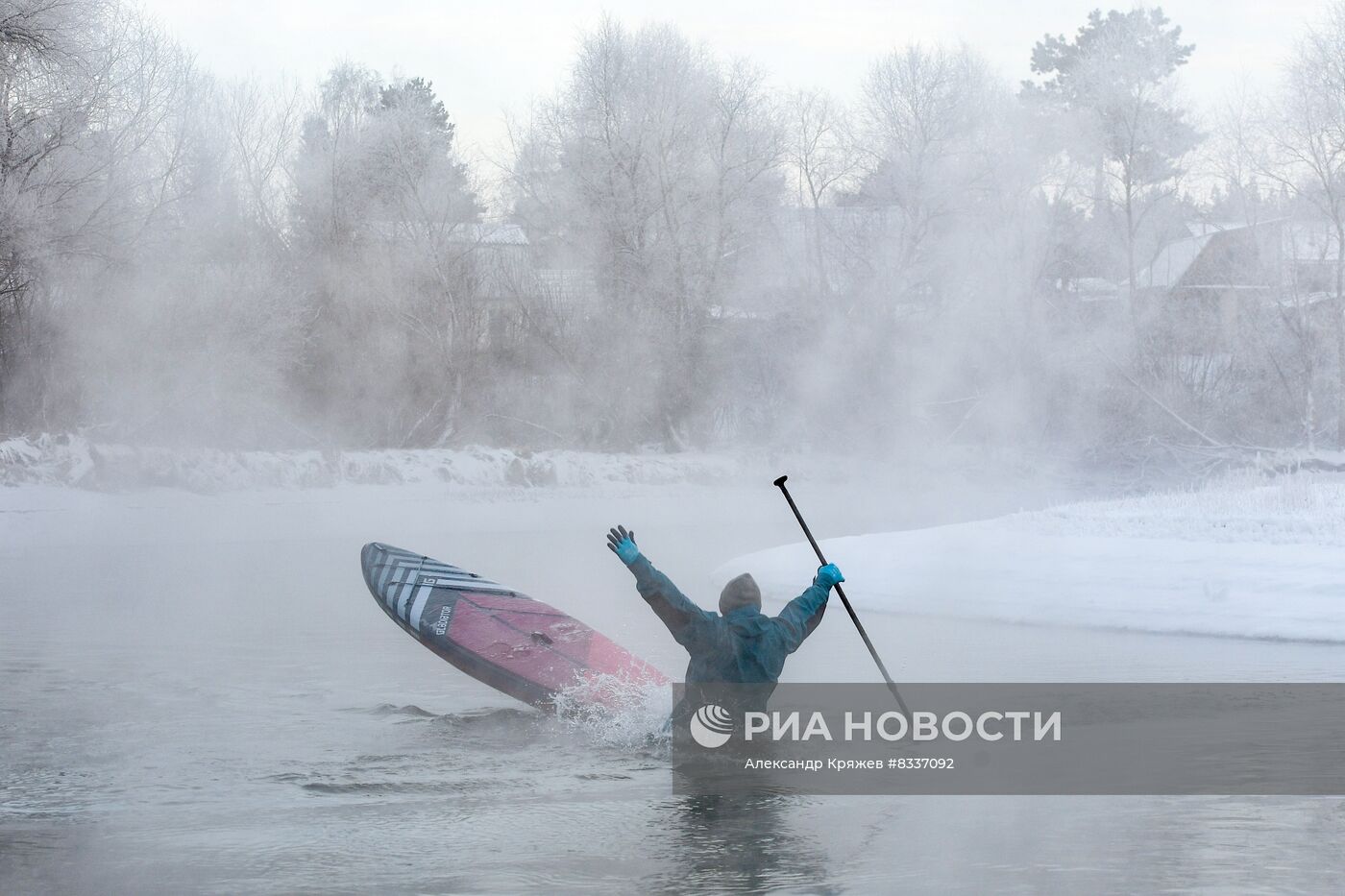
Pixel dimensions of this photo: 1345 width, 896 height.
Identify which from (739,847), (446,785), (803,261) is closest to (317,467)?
(803,261)

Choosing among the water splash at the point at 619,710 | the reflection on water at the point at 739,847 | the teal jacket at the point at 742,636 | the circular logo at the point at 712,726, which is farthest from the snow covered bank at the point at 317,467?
the reflection on water at the point at 739,847

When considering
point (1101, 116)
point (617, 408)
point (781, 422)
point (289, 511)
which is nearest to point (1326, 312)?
point (1101, 116)

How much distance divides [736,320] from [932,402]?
501cm

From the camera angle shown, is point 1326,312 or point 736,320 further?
point 736,320

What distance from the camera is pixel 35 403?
25.6 m

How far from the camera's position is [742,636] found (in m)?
7.21

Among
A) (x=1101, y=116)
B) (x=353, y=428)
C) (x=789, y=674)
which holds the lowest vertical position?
(x=789, y=674)

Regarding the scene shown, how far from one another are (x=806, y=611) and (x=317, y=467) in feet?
68.1

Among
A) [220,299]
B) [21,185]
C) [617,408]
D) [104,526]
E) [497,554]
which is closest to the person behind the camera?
[497,554]

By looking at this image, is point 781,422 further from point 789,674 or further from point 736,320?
point 789,674

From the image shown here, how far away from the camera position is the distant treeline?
3184 cm

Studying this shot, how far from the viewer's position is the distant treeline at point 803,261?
31.8 m

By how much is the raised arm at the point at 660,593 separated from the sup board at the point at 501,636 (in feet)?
5.08

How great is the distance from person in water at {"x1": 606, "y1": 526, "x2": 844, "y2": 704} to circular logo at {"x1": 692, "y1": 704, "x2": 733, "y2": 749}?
0.52 feet
